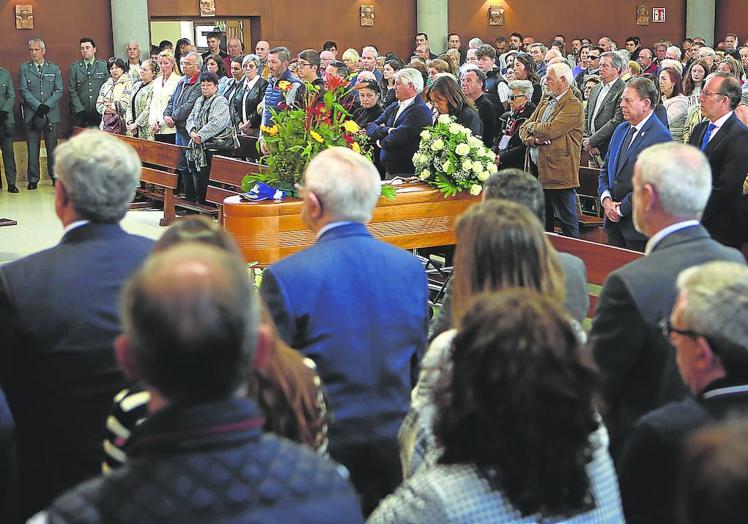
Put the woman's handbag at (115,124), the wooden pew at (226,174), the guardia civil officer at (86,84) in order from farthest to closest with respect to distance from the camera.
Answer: the guardia civil officer at (86,84)
the woman's handbag at (115,124)
the wooden pew at (226,174)

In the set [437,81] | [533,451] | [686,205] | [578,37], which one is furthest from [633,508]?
[578,37]

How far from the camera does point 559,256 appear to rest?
126 inches

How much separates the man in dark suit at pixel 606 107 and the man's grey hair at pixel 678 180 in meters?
5.96

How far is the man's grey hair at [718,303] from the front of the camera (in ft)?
6.77

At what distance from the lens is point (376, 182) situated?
10.5 ft

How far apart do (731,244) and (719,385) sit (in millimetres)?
4408

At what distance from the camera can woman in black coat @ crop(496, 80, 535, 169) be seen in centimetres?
848

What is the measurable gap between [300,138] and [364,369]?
3.67 m

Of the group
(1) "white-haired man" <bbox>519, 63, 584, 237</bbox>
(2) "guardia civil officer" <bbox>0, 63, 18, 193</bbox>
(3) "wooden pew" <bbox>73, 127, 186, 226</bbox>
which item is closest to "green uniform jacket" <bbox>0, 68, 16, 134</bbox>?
(2) "guardia civil officer" <bbox>0, 63, 18, 193</bbox>

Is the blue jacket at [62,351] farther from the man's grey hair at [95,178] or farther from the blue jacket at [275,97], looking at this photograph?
the blue jacket at [275,97]

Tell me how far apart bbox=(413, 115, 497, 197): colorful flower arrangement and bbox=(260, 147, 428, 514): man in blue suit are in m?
3.91

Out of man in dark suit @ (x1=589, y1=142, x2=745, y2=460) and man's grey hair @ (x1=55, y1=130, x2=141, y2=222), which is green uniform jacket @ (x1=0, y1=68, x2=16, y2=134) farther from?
man in dark suit @ (x1=589, y1=142, x2=745, y2=460)

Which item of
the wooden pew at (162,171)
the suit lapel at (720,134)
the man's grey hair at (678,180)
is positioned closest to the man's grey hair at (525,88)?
the suit lapel at (720,134)

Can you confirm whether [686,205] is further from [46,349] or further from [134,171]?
[46,349]
